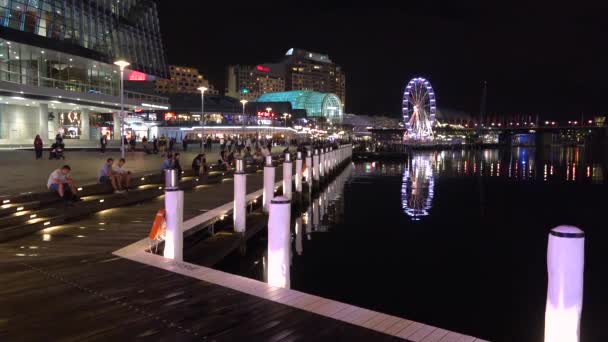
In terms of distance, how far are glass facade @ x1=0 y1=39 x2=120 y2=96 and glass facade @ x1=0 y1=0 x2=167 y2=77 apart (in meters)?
1.54

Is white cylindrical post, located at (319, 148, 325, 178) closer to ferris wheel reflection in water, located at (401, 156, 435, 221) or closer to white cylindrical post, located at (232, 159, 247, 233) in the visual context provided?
ferris wheel reflection in water, located at (401, 156, 435, 221)

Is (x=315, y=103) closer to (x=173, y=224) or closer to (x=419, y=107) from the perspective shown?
(x=419, y=107)

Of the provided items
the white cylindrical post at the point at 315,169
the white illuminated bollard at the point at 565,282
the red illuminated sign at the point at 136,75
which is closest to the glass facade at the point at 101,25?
the red illuminated sign at the point at 136,75

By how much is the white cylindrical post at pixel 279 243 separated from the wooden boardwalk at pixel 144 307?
1.61 feet

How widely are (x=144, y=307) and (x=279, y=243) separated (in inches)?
93.9

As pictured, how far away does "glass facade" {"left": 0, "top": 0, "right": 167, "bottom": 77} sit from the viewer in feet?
148

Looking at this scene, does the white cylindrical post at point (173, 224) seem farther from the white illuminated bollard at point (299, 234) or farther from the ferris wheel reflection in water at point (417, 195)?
the ferris wheel reflection in water at point (417, 195)

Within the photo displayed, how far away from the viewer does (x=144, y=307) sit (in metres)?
6.75

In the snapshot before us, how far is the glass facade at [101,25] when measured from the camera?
148 feet

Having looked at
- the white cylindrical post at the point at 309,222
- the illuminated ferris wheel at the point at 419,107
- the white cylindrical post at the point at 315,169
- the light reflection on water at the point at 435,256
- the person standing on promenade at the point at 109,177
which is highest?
the illuminated ferris wheel at the point at 419,107

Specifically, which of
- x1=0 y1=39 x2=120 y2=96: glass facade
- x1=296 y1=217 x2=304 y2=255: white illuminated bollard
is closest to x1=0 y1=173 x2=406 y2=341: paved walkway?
x1=296 y1=217 x2=304 y2=255: white illuminated bollard

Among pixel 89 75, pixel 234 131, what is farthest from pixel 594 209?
pixel 234 131

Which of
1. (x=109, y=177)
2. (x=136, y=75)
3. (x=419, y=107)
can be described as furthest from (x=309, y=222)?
(x=419, y=107)

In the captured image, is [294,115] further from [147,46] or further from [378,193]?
[378,193]
